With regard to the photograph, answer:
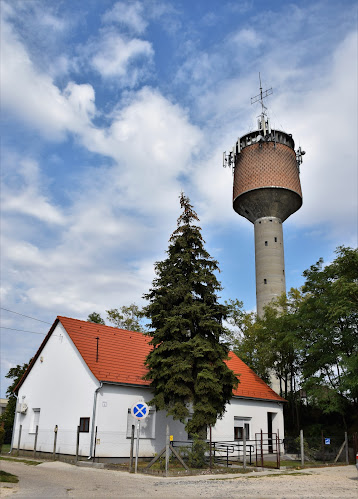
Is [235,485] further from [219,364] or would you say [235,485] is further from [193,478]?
[219,364]

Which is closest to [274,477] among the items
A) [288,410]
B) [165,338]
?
[165,338]

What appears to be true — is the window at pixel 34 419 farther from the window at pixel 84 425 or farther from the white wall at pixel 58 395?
the window at pixel 84 425

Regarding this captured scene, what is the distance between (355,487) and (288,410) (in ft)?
81.4

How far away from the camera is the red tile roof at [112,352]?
21.6m

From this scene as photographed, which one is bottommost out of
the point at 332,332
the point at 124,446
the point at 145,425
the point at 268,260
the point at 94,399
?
the point at 124,446

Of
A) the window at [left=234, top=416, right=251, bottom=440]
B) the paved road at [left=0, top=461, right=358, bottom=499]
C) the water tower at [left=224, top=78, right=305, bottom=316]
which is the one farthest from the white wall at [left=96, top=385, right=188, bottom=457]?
the water tower at [left=224, top=78, right=305, bottom=316]

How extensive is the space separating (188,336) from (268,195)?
3259 cm

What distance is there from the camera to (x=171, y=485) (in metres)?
12.7

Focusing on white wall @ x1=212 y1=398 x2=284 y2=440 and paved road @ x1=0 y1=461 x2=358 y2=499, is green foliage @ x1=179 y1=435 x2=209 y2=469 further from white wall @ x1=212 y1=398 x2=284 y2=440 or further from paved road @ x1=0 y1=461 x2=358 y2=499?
white wall @ x1=212 y1=398 x2=284 y2=440

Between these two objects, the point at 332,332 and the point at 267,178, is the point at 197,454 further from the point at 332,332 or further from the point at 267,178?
the point at 267,178

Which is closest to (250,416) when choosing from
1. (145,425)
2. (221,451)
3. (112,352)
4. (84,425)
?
(221,451)

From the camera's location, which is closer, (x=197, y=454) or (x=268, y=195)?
(x=197, y=454)

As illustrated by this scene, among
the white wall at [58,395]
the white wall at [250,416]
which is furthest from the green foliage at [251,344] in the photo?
the white wall at [58,395]

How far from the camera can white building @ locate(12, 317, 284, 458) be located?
20.2m
